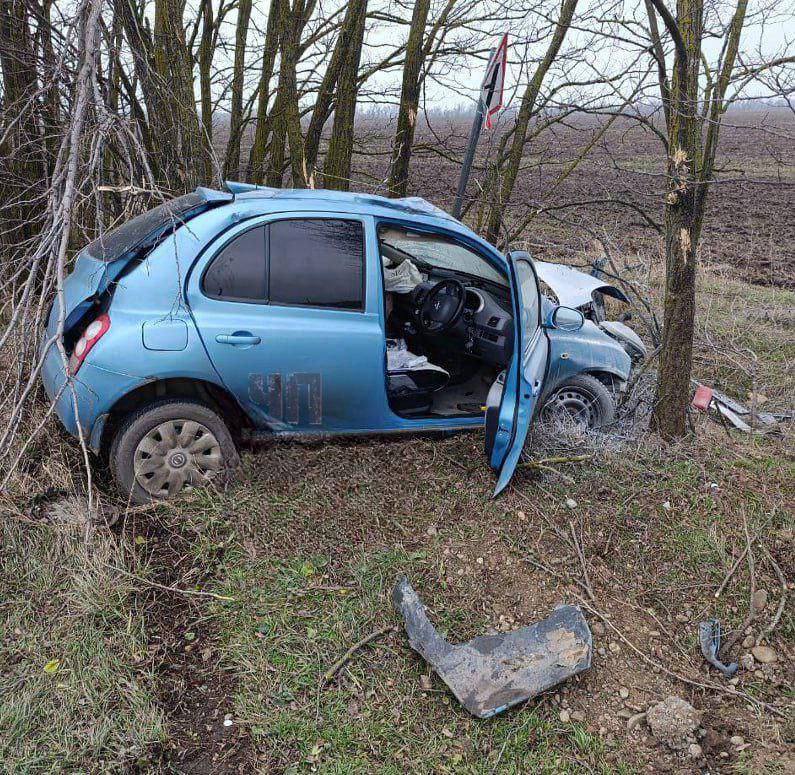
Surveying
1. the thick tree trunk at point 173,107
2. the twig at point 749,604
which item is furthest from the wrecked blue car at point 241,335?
the thick tree trunk at point 173,107

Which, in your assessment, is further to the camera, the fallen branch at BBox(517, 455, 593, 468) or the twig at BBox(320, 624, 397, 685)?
the fallen branch at BBox(517, 455, 593, 468)

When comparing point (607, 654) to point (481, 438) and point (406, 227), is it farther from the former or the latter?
point (406, 227)

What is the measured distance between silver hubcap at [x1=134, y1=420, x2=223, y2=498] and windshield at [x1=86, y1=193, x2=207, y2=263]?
106cm

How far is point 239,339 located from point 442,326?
167 centimetres

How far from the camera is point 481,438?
4.73 meters

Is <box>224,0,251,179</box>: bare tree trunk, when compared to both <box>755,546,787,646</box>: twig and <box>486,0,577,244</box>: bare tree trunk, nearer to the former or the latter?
<box>486,0,577,244</box>: bare tree trunk

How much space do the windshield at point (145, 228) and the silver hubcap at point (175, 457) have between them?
1.06 metres

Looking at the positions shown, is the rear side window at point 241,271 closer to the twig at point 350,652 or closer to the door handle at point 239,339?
the door handle at point 239,339

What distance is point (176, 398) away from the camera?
12.9 ft

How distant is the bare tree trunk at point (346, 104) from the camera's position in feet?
24.5

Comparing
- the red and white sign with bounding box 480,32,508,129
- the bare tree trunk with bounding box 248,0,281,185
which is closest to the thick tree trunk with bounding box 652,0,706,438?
the red and white sign with bounding box 480,32,508,129

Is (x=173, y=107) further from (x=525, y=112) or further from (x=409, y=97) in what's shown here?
(x=525, y=112)

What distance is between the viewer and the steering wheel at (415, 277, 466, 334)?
494 centimetres

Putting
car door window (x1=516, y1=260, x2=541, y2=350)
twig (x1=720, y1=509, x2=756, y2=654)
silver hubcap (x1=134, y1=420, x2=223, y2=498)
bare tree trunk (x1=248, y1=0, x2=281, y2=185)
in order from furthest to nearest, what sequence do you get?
1. bare tree trunk (x1=248, y1=0, x2=281, y2=185)
2. car door window (x1=516, y1=260, x2=541, y2=350)
3. silver hubcap (x1=134, y1=420, x2=223, y2=498)
4. twig (x1=720, y1=509, x2=756, y2=654)
